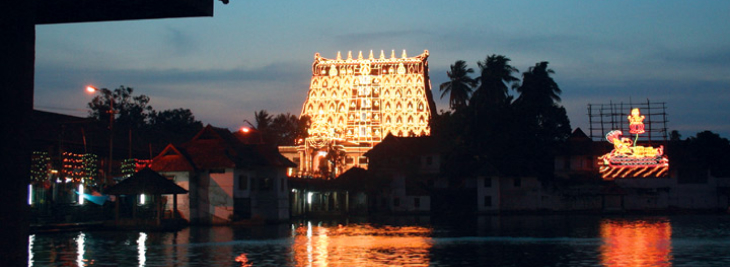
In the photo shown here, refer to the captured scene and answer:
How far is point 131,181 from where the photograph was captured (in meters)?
47.9

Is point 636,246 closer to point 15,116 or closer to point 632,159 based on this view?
point 15,116

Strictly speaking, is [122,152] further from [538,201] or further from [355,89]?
[355,89]

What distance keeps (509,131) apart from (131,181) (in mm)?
45367

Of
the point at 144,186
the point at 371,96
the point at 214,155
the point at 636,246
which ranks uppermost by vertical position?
the point at 371,96

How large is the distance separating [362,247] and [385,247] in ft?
3.22

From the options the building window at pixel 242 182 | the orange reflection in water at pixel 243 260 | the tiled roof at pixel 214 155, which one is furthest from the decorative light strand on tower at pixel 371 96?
the orange reflection in water at pixel 243 260

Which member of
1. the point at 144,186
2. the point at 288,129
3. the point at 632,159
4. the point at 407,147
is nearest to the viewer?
the point at 144,186

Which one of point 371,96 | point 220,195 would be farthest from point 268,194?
point 371,96

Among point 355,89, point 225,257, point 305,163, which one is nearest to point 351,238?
point 225,257

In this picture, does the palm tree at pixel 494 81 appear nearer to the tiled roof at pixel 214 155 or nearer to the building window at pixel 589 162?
the building window at pixel 589 162

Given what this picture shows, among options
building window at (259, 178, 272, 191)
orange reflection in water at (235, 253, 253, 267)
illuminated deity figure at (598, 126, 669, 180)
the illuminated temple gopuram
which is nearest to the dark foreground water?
orange reflection in water at (235, 253, 253, 267)

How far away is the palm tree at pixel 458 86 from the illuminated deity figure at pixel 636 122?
21.2 metres

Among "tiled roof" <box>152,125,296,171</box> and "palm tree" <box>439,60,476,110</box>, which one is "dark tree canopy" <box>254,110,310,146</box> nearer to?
"palm tree" <box>439,60,476,110</box>

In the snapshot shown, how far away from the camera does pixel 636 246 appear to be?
37.2 m
